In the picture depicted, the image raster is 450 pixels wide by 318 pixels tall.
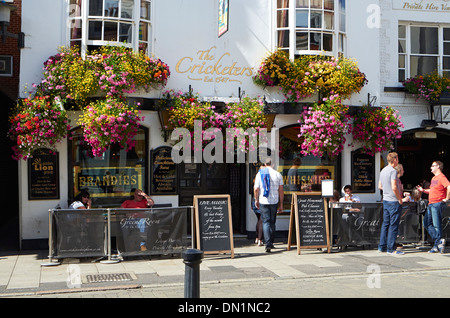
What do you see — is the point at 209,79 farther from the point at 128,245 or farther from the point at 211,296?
the point at 211,296

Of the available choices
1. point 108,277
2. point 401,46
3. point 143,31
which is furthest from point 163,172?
point 401,46

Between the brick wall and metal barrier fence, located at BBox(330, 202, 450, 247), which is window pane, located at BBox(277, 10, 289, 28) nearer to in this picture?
metal barrier fence, located at BBox(330, 202, 450, 247)

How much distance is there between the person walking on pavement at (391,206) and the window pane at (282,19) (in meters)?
4.28

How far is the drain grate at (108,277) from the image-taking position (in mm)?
8013

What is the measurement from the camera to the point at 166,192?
12.1 m

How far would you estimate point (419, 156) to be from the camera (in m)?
16.0

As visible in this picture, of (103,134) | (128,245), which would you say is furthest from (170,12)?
(128,245)

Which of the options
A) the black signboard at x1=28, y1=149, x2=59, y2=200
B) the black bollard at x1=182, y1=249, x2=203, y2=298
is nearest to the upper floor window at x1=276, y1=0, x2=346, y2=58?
the black signboard at x1=28, y1=149, x2=59, y2=200

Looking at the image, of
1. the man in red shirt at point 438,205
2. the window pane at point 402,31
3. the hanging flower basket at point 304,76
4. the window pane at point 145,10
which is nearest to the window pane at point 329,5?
the hanging flower basket at point 304,76

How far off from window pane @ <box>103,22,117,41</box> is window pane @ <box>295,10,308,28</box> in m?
4.20

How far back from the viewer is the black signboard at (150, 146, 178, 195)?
11969 mm

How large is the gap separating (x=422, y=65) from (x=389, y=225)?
5694 millimetres

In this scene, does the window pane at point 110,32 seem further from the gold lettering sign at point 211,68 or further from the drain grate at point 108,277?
the drain grate at point 108,277
